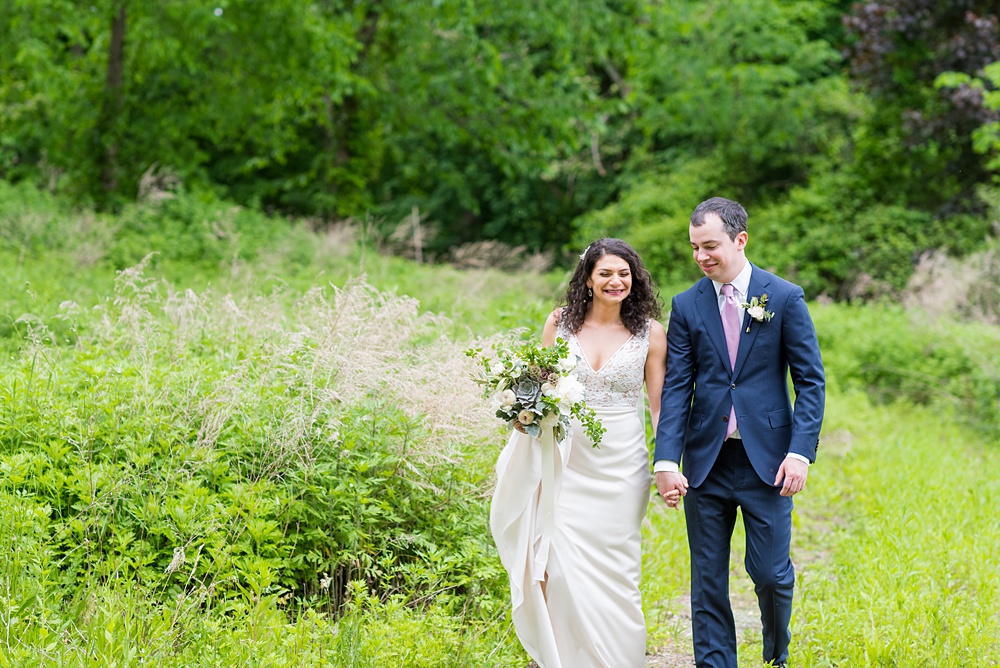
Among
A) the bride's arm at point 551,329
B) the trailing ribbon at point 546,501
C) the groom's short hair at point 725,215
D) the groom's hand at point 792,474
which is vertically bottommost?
the trailing ribbon at point 546,501

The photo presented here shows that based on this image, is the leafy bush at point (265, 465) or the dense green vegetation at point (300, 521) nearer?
the dense green vegetation at point (300, 521)

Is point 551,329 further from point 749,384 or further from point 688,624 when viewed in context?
point 688,624

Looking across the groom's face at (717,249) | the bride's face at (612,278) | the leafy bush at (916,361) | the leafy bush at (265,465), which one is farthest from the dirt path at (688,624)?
the leafy bush at (916,361)

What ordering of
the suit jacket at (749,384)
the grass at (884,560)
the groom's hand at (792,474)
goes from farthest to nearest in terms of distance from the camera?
1. the grass at (884,560)
2. the suit jacket at (749,384)
3. the groom's hand at (792,474)

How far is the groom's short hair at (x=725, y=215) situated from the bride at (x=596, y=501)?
1.65 ft

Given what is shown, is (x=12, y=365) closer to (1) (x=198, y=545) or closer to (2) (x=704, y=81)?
(1) (x=198, y=545)

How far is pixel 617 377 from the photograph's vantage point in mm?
4559

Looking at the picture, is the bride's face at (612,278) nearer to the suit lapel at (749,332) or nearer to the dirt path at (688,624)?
the suit lapel at (749,332)

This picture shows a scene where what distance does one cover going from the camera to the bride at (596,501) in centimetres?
441

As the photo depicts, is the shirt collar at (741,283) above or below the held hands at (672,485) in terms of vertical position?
above

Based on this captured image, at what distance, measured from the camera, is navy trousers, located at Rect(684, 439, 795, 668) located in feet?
13.6

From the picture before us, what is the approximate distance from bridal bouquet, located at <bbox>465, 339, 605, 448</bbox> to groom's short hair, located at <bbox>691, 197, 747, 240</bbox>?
0.75 metres

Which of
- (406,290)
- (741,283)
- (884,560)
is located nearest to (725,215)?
(741,283)

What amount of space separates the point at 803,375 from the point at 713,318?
430 millimetres
